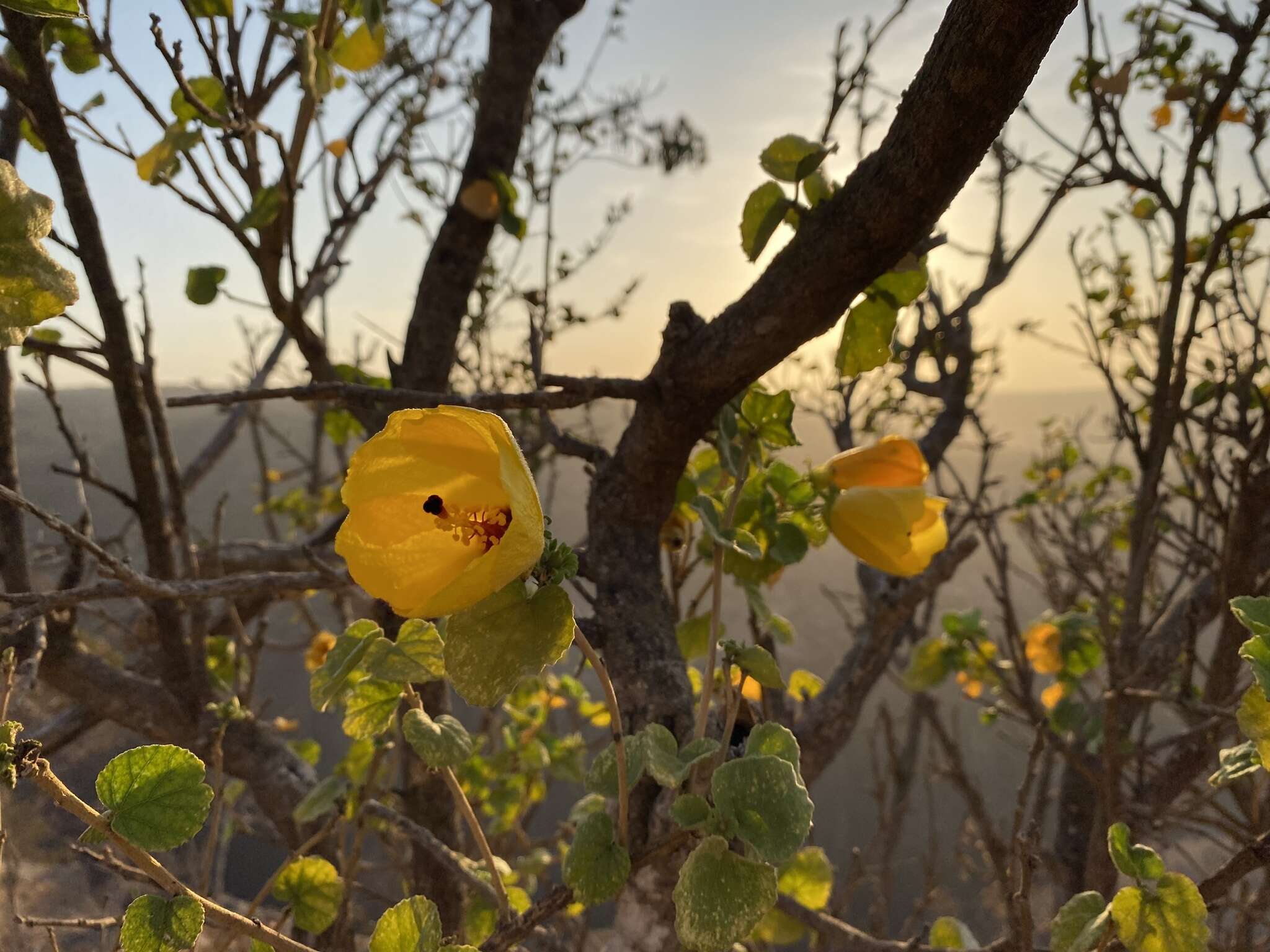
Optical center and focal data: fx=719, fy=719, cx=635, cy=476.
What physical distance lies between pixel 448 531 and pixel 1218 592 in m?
1.47

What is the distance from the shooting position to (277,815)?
130 centimetres

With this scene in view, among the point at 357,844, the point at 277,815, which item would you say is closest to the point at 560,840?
the point at 277,815

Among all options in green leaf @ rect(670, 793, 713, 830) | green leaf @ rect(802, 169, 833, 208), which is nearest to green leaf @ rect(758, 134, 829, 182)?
green leaf @ rect(802, 169, 833, 208)

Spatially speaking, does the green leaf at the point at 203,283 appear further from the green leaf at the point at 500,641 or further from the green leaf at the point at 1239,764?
the green leaf at the point at 1239,764

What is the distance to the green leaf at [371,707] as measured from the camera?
561 millimetres

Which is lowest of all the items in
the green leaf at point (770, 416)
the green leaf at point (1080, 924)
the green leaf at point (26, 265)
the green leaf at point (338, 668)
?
the green leaf at point (1080, 924)

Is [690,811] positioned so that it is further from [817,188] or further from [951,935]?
[951,935]

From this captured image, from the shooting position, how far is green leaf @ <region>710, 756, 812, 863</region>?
0.42 m

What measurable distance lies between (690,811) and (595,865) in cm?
8

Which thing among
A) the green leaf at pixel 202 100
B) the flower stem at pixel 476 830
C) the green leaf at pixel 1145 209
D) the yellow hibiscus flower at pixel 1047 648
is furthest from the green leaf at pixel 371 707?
the green leaf at pixel 1145 209

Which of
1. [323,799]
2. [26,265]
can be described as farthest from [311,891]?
[26,265]

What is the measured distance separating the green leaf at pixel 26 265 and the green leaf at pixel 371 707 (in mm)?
320

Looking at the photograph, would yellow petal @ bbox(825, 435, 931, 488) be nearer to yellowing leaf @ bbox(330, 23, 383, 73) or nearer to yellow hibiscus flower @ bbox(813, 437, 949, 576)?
yellow hibiscus flower @ bbox(813, 437, 949, 576)

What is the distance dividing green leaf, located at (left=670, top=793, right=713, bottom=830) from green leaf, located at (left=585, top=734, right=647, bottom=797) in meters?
0.04
